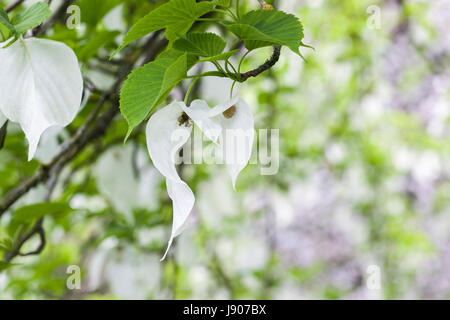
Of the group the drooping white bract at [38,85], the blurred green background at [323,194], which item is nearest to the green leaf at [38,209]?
the drooping white bract at [38,85]

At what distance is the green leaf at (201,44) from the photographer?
0.26m

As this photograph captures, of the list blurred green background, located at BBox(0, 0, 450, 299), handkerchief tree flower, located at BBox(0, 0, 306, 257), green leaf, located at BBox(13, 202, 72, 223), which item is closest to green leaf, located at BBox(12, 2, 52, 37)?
handkerchief tree flower, located at BBox(0, 0, 306, 257)

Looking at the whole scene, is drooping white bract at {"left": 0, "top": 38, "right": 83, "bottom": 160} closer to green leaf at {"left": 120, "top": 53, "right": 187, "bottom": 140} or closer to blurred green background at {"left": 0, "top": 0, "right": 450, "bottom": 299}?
green leaf at {"left": 120, "top": 53, "right": 187, "bottom": 140}

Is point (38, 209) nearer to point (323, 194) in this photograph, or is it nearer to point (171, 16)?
point (171, 16)

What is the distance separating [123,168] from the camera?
80 cm

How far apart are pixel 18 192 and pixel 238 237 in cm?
133

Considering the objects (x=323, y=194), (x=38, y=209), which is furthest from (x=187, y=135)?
(x=323, y=194)

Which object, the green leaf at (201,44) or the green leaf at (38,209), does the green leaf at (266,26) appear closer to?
the green leaf at (201,44)

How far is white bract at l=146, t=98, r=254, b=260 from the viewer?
255mm

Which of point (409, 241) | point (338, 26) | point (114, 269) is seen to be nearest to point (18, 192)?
point (114, 269)

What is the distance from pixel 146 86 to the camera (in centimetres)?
25

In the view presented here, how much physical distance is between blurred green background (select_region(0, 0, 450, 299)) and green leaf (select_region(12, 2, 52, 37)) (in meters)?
0.61

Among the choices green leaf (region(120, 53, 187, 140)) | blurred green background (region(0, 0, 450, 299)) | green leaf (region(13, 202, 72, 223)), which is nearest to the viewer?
green leaf (region(120, 53, 187, 140))
